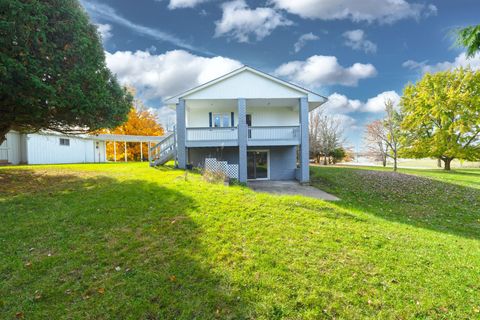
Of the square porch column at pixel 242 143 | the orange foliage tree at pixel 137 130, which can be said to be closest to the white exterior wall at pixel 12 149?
the orange foliage tree at pixel 137 130

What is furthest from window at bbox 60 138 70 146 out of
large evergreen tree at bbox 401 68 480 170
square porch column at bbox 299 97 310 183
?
large evergreen tree at bbox 401 68 480 170

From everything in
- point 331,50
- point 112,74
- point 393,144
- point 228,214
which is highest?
point 331,50

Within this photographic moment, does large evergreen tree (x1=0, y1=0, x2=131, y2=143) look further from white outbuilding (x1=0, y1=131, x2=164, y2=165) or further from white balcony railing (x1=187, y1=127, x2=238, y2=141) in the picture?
white outbuilding (x1=0, y1=131, x2=164, y2=165)

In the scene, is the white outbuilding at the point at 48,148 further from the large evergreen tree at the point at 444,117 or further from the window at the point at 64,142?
the large evergreen tree at the point at 444,117

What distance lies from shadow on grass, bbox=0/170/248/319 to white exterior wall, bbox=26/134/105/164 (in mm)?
15082

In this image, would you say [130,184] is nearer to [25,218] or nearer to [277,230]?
[25,218]

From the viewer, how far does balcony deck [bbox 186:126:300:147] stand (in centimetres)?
1355

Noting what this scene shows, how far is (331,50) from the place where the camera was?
1841 cm

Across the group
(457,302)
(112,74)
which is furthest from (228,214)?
(112,74)

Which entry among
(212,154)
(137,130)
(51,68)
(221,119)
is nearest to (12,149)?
(137,130)

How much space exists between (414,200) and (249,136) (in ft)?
31.5

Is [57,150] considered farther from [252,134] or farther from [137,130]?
[252,134]

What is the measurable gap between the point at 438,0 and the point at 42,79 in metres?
16.9

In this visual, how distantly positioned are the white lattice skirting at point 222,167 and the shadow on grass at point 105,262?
6254 mm
